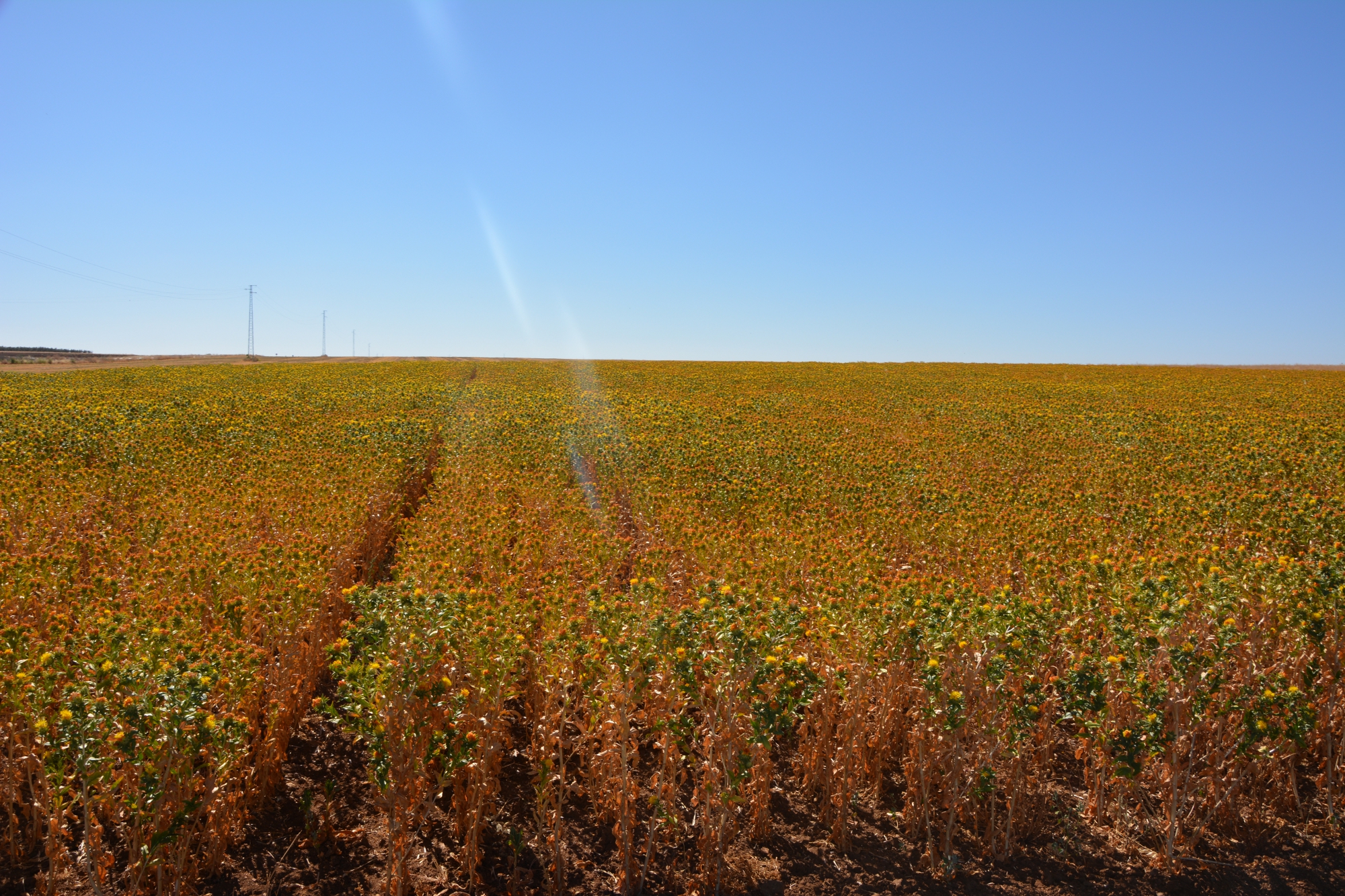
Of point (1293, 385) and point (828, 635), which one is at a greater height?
point (1293, 385)

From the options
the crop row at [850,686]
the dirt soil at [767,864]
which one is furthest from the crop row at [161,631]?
the crop row at [850,686]

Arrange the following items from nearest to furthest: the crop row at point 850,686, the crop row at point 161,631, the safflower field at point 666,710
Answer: the crop row at point 161,631 < the safflower field at point 666,710 < the crop row at point 850,686

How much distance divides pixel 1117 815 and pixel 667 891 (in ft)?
9.81

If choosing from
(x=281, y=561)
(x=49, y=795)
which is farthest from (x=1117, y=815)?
(x=281, y=561)

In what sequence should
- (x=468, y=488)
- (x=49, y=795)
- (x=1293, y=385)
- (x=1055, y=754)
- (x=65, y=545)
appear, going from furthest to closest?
1. (x=1293, y=385)
2. (x=468, y=488)
3. (x=65, y=545)
4. (x=1055, y=754)
5. (x=49, y=795)

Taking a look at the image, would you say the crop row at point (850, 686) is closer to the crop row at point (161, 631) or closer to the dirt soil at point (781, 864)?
the dirt soil at point (781, 864)

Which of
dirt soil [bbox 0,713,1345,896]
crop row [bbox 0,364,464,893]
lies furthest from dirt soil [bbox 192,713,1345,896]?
crop row [bbox 0,364,464,893]

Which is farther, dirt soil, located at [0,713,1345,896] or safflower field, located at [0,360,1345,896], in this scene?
dirt soil, located at [0,713,1345,896]

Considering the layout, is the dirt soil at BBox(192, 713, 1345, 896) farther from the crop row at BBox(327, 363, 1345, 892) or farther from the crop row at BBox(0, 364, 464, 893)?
the crop row at BBox(0, 364, 464, 893)

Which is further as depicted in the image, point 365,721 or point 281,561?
point 281,561

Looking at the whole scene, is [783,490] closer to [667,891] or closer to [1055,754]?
[1055,754]

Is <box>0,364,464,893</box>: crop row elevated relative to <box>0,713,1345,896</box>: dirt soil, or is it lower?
elevated

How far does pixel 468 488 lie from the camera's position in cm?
1056

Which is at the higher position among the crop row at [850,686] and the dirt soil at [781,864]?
the crop row at [850,686]
